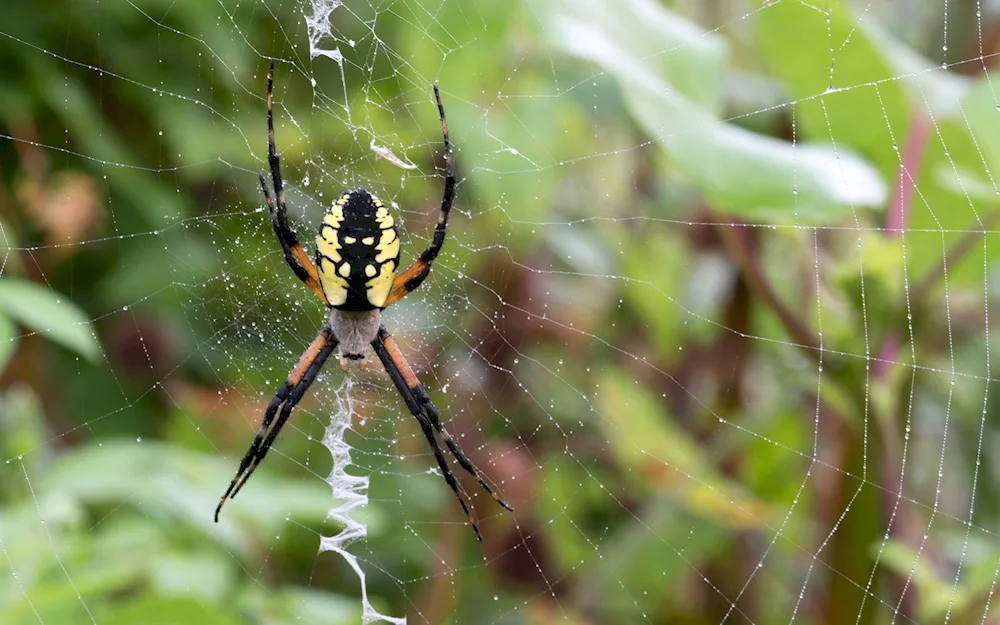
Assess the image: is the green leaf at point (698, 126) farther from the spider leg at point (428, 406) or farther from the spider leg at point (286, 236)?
the spider leg at point (428, 406)

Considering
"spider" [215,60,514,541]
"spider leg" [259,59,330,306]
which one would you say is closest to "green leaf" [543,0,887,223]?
"spider" [215,60,514,541]

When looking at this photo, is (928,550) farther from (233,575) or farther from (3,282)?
(3,282)

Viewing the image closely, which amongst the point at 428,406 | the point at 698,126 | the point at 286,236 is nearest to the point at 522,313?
the point at 428,406

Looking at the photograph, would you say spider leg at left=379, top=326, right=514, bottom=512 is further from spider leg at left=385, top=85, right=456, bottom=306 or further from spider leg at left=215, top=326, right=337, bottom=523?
spider leg at left=385, top=85, right=456, bottom=306

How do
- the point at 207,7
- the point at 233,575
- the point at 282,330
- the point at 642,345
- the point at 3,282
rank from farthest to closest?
the point at 642,345 < the point at 282,330 < the point at 207,7 < the point at 233,575 < the point at 3,282

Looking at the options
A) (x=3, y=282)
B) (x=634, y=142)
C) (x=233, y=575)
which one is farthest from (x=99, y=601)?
(x=634, y=142)

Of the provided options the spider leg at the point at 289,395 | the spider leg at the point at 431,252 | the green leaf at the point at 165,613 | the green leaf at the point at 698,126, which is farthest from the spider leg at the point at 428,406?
the green leaf at the point at 698,126
